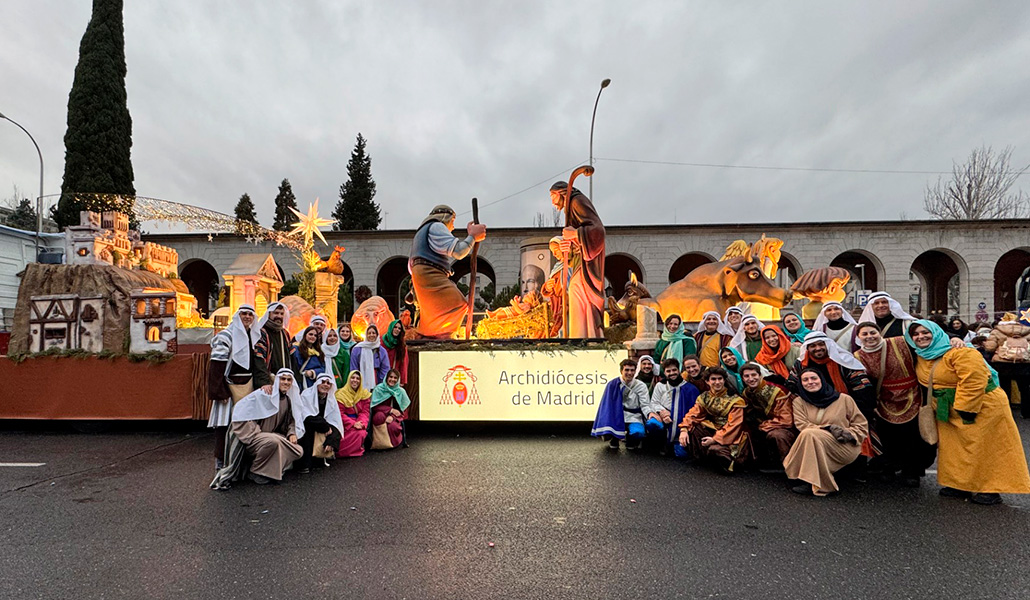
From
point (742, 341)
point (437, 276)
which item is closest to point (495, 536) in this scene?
point (742, 341)

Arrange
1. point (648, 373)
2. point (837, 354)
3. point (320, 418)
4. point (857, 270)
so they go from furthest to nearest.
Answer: point (857, 270) < point (648, 373) < point (320, 418) < point (837, 354)

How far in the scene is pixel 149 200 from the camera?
13.4 m

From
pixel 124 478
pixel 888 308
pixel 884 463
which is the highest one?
pixel 888 308

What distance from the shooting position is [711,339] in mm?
6355

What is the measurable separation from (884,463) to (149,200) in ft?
53.4

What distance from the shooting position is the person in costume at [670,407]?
542 centimetres

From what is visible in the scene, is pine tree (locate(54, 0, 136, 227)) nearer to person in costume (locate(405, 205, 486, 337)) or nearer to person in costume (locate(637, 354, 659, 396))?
person in costume (locate(405, 205, 486, 337))

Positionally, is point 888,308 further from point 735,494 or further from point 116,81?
point 116,81

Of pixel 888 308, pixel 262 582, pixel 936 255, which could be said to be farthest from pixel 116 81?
pixel 936 255

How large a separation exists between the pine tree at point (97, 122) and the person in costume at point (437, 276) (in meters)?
19.7

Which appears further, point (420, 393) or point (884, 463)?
point (420, 393)

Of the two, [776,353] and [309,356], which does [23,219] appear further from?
[776,353]

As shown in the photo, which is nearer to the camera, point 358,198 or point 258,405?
point 258,405

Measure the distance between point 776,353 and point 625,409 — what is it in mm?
1727
